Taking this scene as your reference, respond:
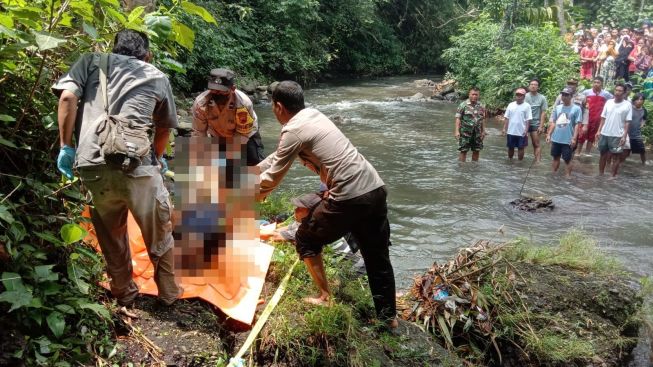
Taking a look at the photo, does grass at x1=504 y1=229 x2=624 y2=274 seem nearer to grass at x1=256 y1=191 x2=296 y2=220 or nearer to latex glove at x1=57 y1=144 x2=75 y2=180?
grass at x1=256 y1=191 x2=296 y2=220

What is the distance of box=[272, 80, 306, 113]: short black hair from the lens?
11.9 feet

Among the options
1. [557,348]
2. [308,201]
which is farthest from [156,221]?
[557,348]

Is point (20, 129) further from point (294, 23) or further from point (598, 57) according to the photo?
point (294, 23)

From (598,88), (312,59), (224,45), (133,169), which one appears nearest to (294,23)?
(312,59)

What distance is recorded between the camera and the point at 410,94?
22.3 metres

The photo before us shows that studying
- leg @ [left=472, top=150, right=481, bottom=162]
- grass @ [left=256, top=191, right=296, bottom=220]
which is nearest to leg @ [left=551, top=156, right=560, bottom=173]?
leg @ [left=472, top=150, right=481, bottom=162]

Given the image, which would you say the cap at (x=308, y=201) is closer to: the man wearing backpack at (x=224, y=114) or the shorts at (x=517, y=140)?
the man wearing backpack at (x=224, y=114)

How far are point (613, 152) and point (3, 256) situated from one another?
35.5 feet

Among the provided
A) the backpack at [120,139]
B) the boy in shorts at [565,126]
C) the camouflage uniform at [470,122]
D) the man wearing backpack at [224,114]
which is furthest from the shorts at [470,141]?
the backpack at [120,139]

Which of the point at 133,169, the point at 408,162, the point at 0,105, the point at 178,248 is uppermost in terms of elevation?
the point at 0,105

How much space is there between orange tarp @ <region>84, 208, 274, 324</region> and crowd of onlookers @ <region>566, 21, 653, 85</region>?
1439 centimetres

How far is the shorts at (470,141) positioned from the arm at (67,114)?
9095 millimetres

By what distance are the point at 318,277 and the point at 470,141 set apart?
789 centimetres

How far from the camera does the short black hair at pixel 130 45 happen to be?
10.5 ft
